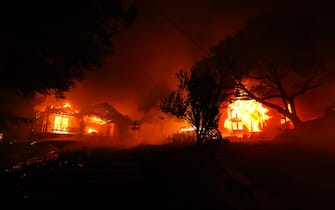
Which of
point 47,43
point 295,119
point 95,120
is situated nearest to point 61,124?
point 95,120

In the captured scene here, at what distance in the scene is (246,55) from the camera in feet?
73.2

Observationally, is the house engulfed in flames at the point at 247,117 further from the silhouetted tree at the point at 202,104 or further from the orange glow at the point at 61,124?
the orange glow at the point at 61,124

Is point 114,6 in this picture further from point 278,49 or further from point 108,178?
point 278,49

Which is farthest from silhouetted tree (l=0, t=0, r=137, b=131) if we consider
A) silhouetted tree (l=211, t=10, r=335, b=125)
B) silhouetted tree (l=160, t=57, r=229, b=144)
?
silhouetted tree (l=211, t=10, r=335, b=125)

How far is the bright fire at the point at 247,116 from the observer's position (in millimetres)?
27828

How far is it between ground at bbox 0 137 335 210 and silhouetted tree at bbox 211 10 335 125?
11997 millimetres

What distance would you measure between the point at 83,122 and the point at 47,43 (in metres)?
25.1

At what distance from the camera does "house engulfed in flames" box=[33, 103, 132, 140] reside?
27.2m

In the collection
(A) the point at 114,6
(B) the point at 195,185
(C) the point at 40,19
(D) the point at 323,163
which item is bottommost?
(B) the point at 195,185

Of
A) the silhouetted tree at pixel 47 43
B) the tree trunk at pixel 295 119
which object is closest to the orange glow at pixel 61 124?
the silhouetted tree at pixel 47 43

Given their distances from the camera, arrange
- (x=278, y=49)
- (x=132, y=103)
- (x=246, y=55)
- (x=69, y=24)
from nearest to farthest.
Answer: (x=69, y=24) < (x=278, y=49) < (x=246, y=55) < (x=132, y=103)

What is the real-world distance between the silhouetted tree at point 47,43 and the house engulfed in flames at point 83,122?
65.5ft

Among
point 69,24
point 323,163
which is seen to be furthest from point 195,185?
point 69,24

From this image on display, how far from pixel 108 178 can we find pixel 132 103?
36449 mm
